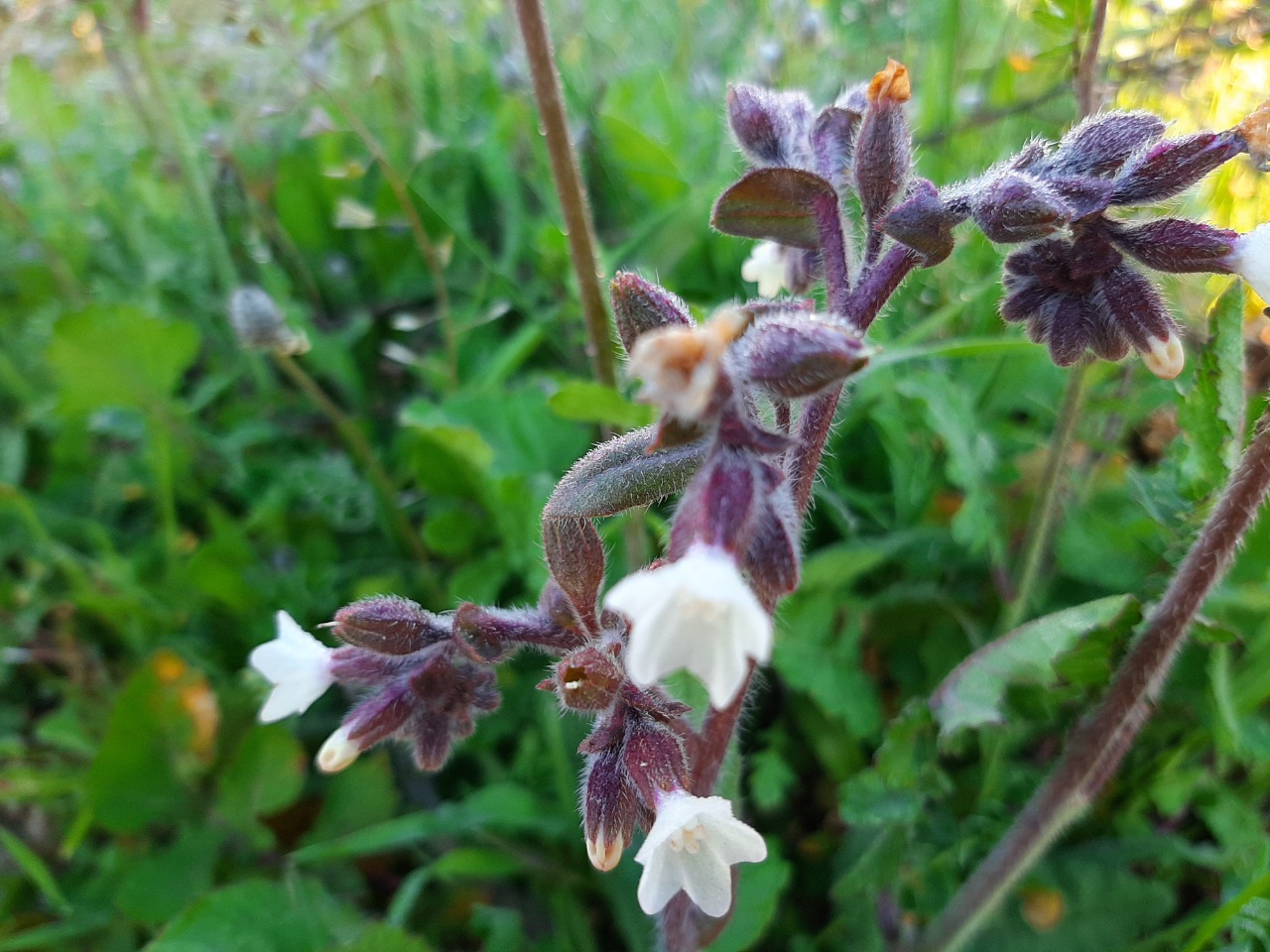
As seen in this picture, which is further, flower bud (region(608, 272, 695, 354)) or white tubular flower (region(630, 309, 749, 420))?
flower bud (region(608, 272, 695, 354))

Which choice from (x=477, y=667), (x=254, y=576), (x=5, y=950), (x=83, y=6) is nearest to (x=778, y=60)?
(x=83, y=6)

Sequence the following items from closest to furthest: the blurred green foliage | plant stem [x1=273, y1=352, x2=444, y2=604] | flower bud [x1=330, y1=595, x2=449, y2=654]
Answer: flower bud [x1=330, y1=595, x2=449, y2=654]
the blurred green foliage
plant stem [x1=273, y1=352, x2=444, y2=604]

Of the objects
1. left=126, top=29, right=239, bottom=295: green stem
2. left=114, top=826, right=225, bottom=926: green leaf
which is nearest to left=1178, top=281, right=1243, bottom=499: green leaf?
left=114, top=826, right=225, bottom=926: green leaf

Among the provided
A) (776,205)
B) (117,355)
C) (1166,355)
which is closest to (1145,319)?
(1166,355)

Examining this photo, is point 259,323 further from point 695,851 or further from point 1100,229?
point 1100,229

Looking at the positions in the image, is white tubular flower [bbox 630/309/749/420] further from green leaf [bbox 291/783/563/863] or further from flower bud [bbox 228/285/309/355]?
flower bud [bbox 228/285/309/355]

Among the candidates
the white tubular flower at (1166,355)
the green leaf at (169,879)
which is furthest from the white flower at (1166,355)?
the green leaf at (169,879)
